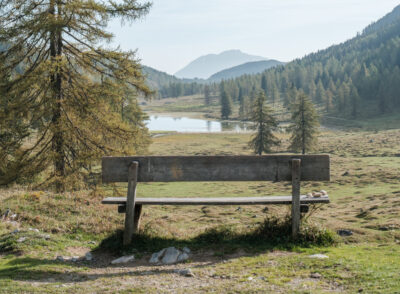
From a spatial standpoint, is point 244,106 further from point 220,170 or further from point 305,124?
point 220,170

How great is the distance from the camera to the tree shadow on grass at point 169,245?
5.75m

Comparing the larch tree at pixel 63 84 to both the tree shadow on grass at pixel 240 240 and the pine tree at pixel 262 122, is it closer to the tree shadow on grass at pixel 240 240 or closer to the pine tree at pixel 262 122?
the tree shadow on grass at pixel 240 240

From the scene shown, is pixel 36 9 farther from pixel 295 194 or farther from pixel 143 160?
pixel 295 194

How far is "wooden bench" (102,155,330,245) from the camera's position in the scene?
680 centimetres

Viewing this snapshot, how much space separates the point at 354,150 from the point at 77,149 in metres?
55.9

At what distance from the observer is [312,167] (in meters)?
6.85

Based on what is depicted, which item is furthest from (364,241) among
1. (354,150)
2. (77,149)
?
(354,150)

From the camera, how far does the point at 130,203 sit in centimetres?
703

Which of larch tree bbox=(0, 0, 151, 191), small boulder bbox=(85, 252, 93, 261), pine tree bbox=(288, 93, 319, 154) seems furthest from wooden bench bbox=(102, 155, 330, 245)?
pine tree bbox=(288, 93, 319, 154)

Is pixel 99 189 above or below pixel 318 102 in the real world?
below

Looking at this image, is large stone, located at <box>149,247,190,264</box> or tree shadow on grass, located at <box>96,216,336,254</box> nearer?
large stone, located at <box>149,247,190,264</box>

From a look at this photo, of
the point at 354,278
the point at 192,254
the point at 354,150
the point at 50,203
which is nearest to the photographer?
the point at 354,278

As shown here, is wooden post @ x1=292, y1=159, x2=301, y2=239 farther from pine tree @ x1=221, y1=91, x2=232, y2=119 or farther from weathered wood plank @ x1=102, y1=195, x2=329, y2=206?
pine tree @ x1=221, y1=91, x2=232, y2=119

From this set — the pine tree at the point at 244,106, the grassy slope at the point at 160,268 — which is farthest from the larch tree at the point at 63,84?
the pine tree at the point at 244,106
